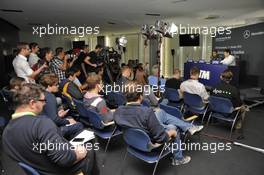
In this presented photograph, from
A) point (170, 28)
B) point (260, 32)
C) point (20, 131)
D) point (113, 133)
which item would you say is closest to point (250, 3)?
point (260, 32)

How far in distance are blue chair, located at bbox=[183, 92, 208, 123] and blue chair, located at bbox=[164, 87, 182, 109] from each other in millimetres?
323

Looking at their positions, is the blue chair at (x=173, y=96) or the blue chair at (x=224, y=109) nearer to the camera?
the blue chair at (x=224, y=109)

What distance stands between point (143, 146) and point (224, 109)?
193 cm

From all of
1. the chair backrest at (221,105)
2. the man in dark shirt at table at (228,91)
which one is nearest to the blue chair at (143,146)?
the chair backrest at (221,105)

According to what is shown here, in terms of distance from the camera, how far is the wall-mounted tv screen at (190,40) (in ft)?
33.8

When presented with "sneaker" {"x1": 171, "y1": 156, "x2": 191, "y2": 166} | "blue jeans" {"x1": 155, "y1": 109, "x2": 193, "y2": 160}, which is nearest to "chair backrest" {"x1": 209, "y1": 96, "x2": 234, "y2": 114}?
"blue jeans" {"x1": 155, "y1": 109, "x2": 193, "y2": 160}

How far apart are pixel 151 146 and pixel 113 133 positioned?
0.80 metres

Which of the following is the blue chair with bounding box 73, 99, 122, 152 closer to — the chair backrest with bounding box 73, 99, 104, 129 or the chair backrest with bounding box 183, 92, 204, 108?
the chair backrest with bounding box 73, 99, 104, 129

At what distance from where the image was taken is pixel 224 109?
11.9 ft

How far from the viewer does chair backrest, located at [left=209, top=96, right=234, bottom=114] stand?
3.54 meters

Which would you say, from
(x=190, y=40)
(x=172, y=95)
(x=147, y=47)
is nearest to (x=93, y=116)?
(x=172, y=95)

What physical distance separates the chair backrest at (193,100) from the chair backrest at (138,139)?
186cm

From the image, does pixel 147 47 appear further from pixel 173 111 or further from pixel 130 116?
pixel 130 116

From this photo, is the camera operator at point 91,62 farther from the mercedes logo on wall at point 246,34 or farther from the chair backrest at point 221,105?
the mercedes logo on wall at point 246,34
